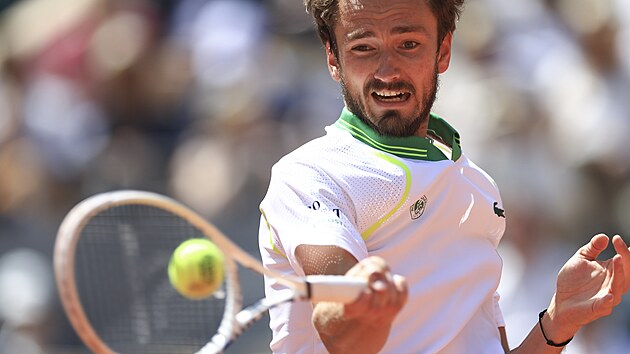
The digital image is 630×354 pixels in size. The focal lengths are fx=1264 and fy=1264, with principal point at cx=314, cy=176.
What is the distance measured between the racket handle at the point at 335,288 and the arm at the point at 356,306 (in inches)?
1.0

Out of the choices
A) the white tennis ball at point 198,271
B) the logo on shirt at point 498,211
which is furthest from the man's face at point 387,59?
the white tennis ball at point 198,271

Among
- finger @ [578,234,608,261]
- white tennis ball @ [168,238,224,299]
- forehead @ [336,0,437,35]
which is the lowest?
finger @ [578,234,608,261]

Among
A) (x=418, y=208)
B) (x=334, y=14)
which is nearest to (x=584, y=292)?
(x=418, y=208)

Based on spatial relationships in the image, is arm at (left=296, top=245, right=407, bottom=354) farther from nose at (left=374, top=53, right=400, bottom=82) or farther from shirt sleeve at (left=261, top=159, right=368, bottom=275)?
nose at (left=374, top=53, right=400, bottom=82)

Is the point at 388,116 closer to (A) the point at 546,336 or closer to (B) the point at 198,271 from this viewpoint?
(B) the point at 198,271

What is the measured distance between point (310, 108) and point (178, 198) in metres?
1.09

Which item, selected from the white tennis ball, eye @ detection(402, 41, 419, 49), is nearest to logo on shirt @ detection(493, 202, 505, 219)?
eye @ detection(402, 41, 419, 49)

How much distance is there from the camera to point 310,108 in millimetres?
8664

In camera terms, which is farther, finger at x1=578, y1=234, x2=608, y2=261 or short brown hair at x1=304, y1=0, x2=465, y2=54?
finger at x1=578, y1=234, x2=608, y2=261

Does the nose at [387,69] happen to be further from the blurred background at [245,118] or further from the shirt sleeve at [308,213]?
the blurred background at [245,118]

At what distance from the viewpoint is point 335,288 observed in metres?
3.39

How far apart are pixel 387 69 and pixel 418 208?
46cm

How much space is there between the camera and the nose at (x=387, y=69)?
404 cm

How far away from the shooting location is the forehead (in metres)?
4.04
